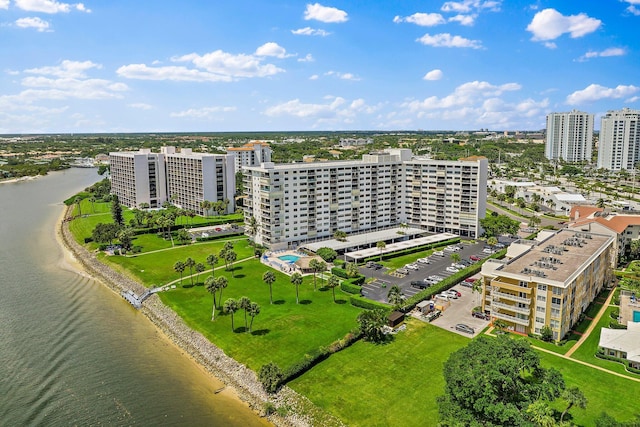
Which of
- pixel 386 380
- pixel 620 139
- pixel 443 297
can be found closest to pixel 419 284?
pixel 443 297

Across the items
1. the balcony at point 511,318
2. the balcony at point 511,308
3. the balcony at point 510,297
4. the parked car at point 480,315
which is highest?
the balcony at point 510,297

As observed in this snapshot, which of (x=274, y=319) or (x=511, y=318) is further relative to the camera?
(x=274, y=319)

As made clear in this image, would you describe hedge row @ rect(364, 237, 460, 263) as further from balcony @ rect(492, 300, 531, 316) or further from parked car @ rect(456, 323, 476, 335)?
balcony @ rect(492, 300, 531, 316)

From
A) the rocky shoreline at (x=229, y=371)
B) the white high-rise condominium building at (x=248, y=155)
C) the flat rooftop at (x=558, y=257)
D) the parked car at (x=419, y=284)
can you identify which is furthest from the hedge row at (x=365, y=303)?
the white high-rise condominium building at (x=248, y=155)

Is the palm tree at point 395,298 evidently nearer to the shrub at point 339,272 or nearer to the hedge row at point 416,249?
the shrub at point 339,272

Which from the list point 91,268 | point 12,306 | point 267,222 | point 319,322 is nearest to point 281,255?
point 267,222

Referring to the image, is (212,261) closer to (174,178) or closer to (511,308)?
(511,308)

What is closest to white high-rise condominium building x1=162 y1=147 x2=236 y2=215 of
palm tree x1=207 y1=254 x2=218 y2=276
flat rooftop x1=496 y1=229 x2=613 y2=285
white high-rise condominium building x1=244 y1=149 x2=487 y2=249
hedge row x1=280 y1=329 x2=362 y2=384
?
white high-rise condominium building x1=244 y1=149 x2=487 y2=249

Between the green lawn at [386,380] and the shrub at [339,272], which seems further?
the shrub at [339,272]
